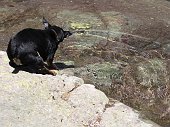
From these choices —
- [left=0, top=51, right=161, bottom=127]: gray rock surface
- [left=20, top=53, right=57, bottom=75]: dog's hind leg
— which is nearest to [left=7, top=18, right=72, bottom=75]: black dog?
[left=20, top=53, right=57, bottom=75]: dog's hind leg

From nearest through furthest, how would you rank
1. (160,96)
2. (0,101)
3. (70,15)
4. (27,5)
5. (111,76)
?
(0,101), (160,96), (111,76), (70,15), (27,5)

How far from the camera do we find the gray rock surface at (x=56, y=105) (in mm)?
6965

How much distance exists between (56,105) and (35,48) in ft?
4.01

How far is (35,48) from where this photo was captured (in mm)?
7992

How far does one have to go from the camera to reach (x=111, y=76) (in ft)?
27.8

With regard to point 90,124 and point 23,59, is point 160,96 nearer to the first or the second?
point 90,124

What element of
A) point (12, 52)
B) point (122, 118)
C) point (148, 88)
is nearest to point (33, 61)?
point (12, 52)

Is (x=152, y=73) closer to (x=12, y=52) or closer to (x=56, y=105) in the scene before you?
(x=56, y=105)

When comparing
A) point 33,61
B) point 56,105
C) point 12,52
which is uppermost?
point 12,52

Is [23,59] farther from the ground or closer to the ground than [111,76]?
farther from the ground

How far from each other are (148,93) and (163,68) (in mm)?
959

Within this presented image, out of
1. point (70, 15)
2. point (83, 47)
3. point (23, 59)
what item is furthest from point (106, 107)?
point (70, 15)

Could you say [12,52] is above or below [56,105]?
above

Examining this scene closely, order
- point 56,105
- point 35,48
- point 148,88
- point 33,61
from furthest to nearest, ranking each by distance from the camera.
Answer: point 148,88 < point 35,48 < point 33,61 < point 56,105
